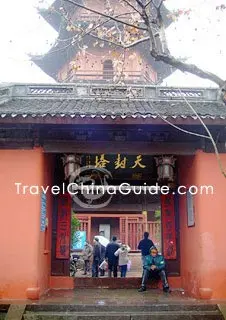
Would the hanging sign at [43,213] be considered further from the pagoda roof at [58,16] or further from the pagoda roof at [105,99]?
the pagoda roof at [58,16]

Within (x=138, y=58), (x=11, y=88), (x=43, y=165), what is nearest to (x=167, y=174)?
(x=43, y=165)

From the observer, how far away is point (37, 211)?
7.67 m

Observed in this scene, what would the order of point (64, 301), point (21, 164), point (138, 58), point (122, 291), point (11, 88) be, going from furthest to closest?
Answer: point (138, 58)
point (11, 88)
point (122, 291)
point (21, 164)
point (64, 301)

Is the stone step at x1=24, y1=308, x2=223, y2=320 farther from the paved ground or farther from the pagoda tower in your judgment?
the pagoda tower

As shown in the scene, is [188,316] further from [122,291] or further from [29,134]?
[29,134]

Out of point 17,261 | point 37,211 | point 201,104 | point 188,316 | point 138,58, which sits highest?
point 138,58

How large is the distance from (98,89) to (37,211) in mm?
3710

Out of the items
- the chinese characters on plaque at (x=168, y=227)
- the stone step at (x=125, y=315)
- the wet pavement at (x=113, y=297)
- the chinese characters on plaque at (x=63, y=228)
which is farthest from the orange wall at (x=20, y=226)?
the chinese characters on plaque at (x=168, y=227)

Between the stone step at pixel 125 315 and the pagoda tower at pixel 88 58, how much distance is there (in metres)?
8.65

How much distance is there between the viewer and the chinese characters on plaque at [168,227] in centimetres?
958

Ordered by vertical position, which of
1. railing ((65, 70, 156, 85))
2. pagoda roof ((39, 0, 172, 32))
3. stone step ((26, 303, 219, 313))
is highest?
pagoda roof ((39, 0, 172, 32))

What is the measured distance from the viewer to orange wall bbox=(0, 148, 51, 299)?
24.2 feet

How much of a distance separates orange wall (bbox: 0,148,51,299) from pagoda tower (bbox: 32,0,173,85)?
6670 millimetres

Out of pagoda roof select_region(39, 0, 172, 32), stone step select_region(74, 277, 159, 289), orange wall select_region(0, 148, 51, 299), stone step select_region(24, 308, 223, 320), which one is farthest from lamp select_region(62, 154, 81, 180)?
pagoda roof select_region(39, 0, 172, 32)
